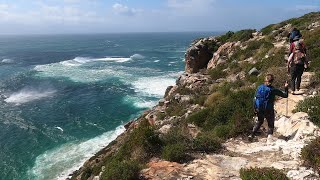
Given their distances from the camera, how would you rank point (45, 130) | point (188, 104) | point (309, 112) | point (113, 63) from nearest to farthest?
1. point (309, 112)
2. point (188, 104)
3. point (45, 130)
4. point (113, 63)

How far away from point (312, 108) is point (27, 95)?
5270 centimetres

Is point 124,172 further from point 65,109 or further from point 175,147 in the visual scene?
point 65,109

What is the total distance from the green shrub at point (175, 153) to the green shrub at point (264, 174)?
204 centimetres

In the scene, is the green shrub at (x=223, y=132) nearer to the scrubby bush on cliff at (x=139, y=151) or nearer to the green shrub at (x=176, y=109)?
the scrubby bush on cliff at (x=139, y=151)

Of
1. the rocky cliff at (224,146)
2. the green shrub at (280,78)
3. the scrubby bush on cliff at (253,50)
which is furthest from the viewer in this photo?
the scrubby bush on cliff at (253,50)

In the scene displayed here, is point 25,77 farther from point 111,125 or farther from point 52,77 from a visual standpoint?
point 111,125

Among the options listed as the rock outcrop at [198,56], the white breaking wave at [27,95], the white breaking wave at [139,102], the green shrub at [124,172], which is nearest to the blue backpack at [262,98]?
the green shrub at [124,172]

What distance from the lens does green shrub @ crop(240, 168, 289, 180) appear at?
23.0ft

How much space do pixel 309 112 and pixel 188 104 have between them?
10138 millimetres

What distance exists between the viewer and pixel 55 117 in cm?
4447

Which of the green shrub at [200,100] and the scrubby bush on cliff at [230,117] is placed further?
the green shrub at [200,100]

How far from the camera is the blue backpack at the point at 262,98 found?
32.1 ft

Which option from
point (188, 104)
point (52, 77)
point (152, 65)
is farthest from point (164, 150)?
point (152, 65)

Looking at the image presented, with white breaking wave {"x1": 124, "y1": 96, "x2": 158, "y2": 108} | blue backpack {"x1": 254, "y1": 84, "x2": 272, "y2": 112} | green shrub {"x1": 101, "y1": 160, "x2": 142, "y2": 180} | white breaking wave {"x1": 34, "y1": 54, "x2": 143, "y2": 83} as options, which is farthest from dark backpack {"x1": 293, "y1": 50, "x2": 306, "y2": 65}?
white breaking wave {"x1": 34, "y1": 54, "x2": 143, "y2": 83}
